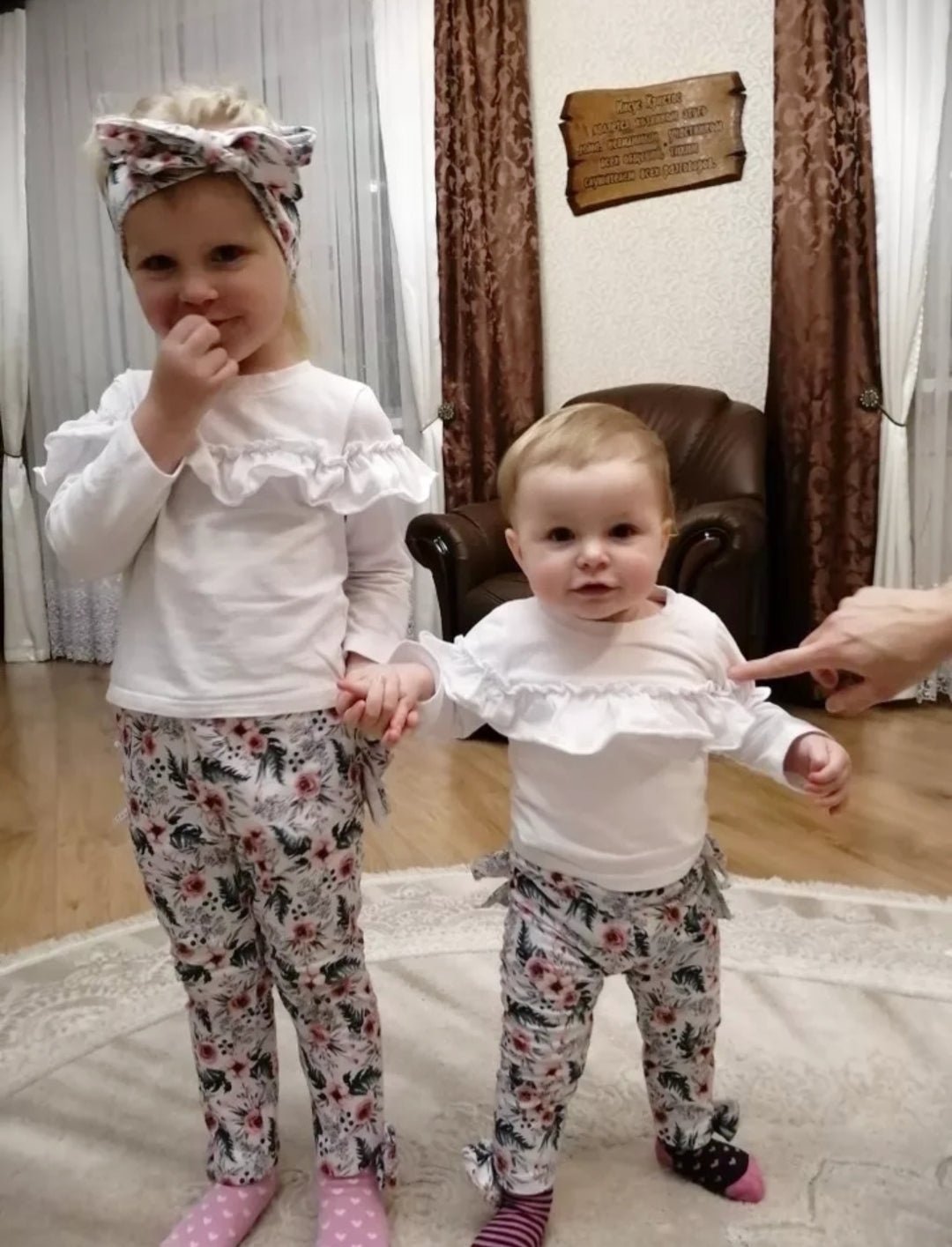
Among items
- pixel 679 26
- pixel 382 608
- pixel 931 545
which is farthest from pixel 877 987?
pixel 679 26

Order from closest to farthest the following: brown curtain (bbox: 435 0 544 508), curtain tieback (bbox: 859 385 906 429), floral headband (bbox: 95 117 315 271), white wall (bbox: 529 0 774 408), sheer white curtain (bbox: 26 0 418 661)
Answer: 1. floral headband (bbox: 95 117 315 271)
2. curtain tieback (bbox: 859 385 906 429)
3. white wall (bbox: 529 0 774 408)
4. brown curtain (bbox: 435 0 544 508)
5. sheer white curtain (bbox: 26 0 418 661)

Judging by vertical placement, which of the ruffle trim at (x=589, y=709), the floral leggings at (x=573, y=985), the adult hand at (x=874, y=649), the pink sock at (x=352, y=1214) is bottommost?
the pink sock at (x=352, y=1214)

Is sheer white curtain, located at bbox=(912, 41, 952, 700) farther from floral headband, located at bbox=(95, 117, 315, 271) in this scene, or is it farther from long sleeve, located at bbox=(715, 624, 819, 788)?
floral headband, located at bbox=(95, 117, 315, 271)

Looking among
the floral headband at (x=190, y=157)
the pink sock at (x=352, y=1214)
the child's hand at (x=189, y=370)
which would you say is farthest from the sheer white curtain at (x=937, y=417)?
the child's hand at (x=189, y=370)

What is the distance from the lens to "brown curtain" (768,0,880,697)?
332 centimetres

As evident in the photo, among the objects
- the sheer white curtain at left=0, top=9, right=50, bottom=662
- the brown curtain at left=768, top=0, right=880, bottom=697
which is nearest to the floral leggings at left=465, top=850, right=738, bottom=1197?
the brown curtain at left=768, top=0, right=880, bottom=697

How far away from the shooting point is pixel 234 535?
1.08 meters

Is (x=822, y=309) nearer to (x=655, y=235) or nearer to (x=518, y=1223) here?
(x=655, y=235)

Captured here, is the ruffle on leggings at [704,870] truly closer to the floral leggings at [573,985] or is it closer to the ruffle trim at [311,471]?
the floral leggings at [573,985]

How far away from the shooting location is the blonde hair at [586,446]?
1.08m

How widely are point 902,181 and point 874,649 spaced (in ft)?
8.82

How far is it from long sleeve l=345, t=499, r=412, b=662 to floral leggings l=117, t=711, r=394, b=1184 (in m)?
0.10

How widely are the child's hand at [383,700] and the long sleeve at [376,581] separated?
0.04 meters

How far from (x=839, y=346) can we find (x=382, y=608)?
2704 mm
